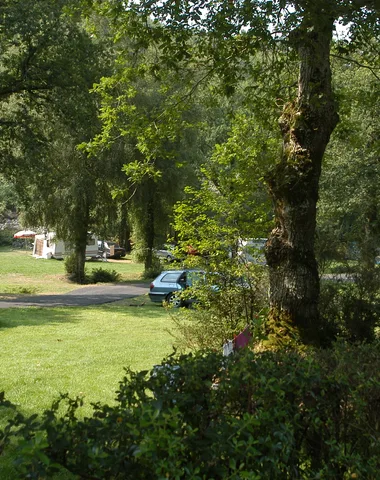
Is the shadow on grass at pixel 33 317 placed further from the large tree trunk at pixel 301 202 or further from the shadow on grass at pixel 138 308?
the large tree trunk at pixel 301 202

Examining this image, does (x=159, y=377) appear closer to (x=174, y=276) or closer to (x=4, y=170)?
(x=174, y=276)

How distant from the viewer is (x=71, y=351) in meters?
11.4

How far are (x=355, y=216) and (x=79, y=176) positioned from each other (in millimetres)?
15613

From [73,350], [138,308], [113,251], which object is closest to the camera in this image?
[73,350]

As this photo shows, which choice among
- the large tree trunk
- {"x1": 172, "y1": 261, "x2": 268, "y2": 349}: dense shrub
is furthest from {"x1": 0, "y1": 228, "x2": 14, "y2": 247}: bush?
the large tree trunk

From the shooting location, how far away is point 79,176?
30656 mm

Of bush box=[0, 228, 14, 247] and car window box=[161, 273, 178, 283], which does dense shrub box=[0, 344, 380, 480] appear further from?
bush box=[0, 228, 14, 247]

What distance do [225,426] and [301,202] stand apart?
16.1 feet

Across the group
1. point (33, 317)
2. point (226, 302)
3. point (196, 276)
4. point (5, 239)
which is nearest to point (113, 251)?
point (5, 239)

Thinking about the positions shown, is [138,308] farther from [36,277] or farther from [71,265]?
[36,277]

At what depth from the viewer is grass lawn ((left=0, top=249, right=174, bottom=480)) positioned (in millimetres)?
7652

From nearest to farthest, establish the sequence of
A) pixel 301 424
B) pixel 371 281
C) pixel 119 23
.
Result: 1. pixel 301 424
2. pixel 119 23
3. pixel 371 281

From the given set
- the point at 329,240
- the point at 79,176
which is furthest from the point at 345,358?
the point at 79,176

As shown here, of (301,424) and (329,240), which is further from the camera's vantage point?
(329,240)
